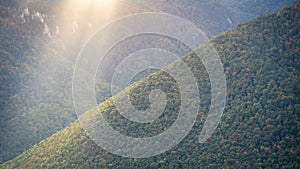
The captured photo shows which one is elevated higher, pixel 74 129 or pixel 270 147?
pixel 74 129

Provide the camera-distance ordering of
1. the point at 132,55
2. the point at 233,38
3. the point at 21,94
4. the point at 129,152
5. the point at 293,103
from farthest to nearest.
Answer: the point at 132,55, the point at 21,94, the point at 233,38, the point at 129,152, the point at 293,103

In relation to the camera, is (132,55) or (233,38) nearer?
(233,38)

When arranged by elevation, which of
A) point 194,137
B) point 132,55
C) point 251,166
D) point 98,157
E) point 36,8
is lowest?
point 251,166

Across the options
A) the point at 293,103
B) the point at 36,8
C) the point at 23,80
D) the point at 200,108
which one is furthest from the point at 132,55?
the point at 293,103

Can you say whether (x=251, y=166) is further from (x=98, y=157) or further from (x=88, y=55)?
(x=88, y=55)

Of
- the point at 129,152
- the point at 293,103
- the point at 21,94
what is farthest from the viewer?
the point at 21,94

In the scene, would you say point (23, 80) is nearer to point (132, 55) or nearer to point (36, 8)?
point (36, 8)
